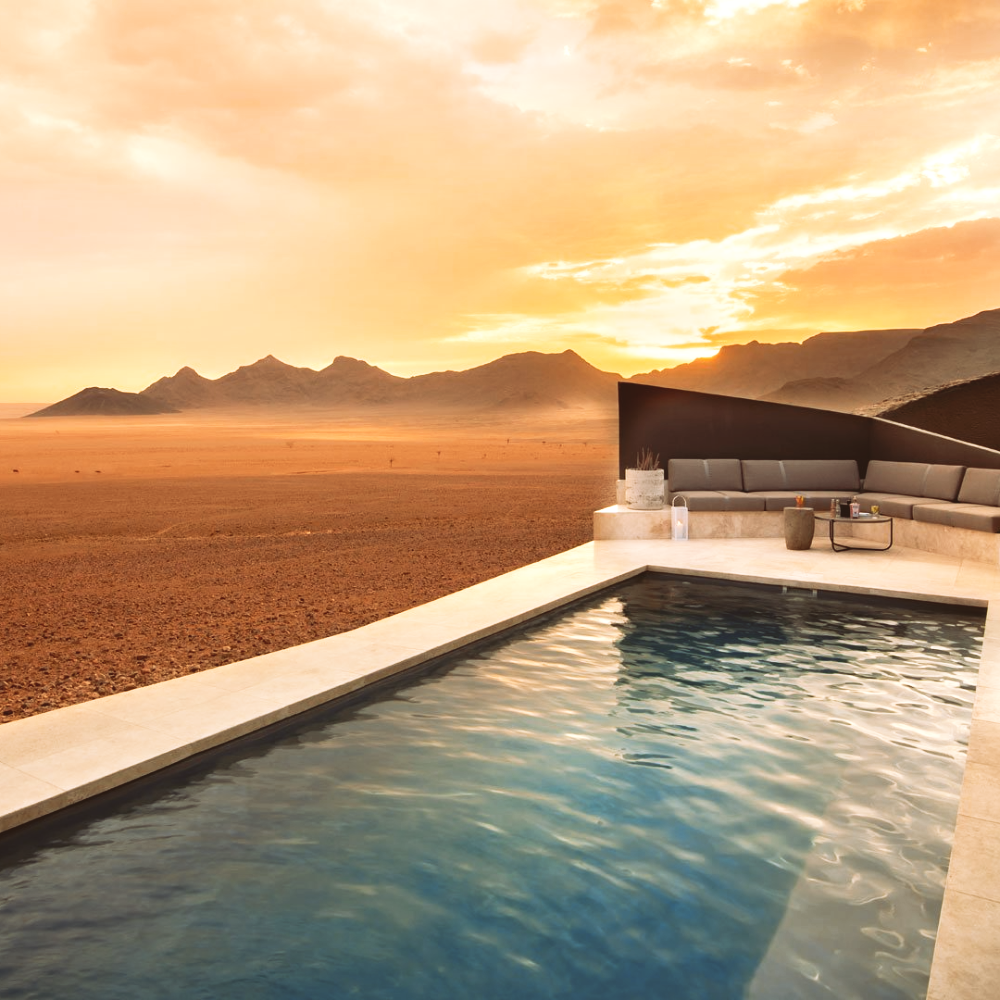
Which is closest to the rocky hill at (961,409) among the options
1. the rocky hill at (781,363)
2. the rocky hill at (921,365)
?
the rocky hill at (781,363)

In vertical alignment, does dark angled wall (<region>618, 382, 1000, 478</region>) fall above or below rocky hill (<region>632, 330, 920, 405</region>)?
below

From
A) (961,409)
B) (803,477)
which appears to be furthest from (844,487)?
(961,409)

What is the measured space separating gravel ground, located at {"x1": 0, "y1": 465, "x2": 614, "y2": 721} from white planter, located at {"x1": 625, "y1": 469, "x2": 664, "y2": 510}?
1229 millimetres

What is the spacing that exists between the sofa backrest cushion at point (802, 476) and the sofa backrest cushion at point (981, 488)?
164cm

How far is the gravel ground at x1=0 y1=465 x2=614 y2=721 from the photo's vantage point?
5.79 metres

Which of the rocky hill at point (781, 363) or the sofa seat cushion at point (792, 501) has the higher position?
the rocky hill at point (781, 363)

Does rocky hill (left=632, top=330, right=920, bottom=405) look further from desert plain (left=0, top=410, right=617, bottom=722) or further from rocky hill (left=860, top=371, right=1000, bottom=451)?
desert plain (left=0, top=410, right=617, bottom=722)

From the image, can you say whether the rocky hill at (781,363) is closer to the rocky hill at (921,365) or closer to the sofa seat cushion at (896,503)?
the rocky hill at (921,365)

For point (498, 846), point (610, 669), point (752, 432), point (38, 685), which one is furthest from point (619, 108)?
point (498, 846)

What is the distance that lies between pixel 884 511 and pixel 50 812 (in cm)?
903

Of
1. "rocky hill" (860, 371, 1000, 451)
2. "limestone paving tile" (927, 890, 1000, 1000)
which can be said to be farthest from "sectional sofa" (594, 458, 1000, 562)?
"rocky hill" (860, 371, 1000, 451)

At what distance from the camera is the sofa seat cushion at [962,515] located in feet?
26.5

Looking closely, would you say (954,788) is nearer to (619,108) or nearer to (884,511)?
(884,511)

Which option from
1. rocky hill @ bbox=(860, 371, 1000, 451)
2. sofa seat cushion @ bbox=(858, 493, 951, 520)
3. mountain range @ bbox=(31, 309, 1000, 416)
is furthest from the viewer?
mountain range @ bbox=(31, 309, 1000, 416)
